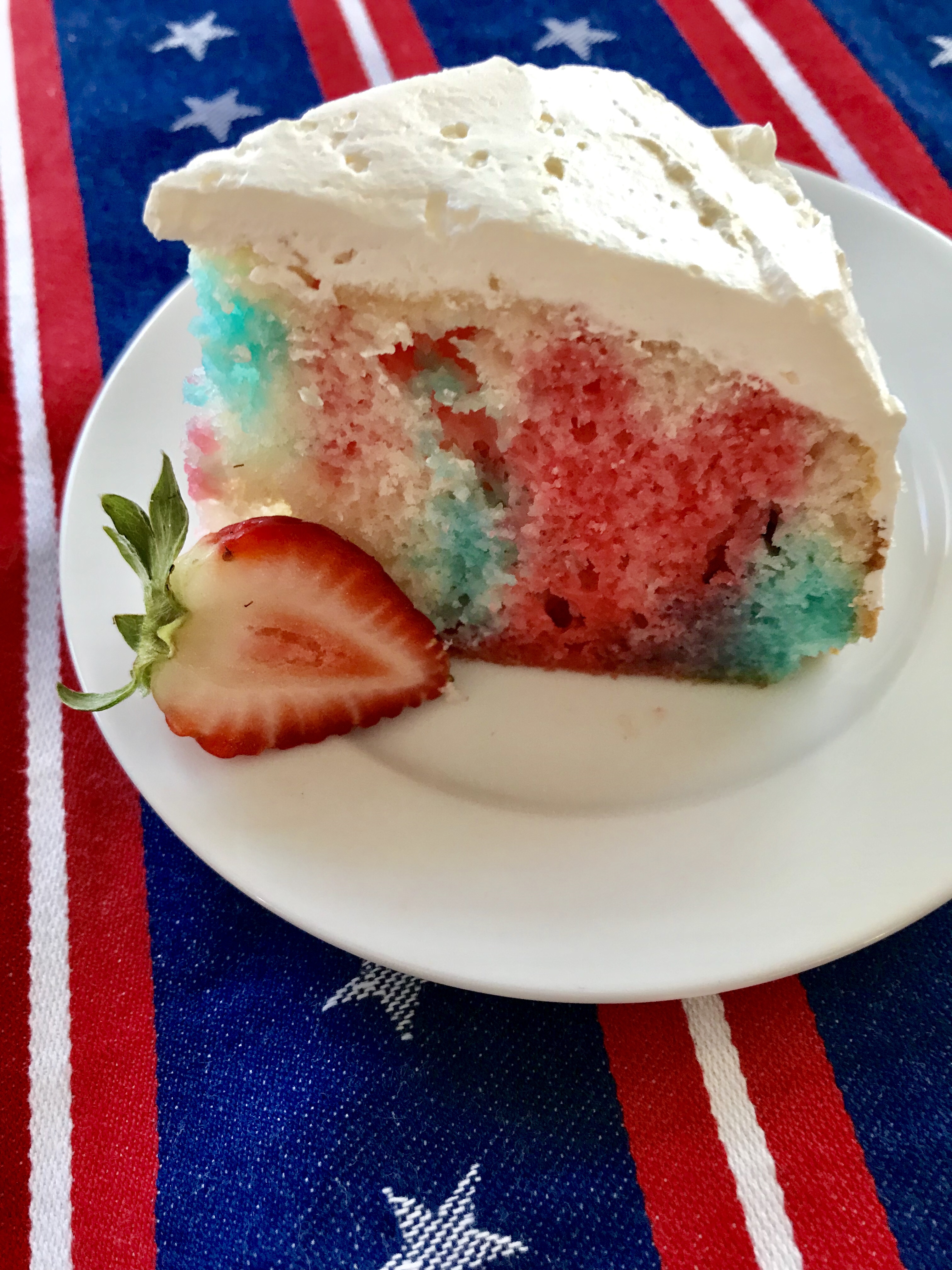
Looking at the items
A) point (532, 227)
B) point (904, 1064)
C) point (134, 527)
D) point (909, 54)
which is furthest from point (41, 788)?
point (909, 54)

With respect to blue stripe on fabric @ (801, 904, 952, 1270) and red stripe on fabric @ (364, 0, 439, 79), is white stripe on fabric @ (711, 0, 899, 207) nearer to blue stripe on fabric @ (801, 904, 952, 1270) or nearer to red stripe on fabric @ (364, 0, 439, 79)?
red stripe on fabric @ (364, 0, 439, 79)

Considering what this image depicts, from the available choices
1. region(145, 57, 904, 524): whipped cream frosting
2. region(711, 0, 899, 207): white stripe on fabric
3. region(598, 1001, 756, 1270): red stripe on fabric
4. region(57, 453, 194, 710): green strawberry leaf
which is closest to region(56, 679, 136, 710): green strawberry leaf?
region(57, 453, 194, 710): green strawberry leaf

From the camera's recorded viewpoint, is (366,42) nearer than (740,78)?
No

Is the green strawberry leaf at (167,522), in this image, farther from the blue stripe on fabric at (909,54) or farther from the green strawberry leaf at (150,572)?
the blue stripe on fabric at (909,54)

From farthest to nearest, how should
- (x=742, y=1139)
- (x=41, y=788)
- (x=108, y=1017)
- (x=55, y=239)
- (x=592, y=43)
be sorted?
(x=592, y=43) < (x=55, y=239) < (x=41, y=788) < (x=108, y=1017) < (x=742, y=1139)

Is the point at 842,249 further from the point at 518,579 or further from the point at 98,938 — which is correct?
the point at 98,938

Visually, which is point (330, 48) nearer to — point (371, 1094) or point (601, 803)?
point (601, 803)

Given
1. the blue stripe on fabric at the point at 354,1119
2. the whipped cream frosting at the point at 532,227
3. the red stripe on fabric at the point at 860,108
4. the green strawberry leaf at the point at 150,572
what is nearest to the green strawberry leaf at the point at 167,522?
the green strawberry leaf at the point at 150,572
